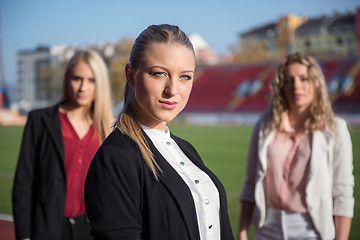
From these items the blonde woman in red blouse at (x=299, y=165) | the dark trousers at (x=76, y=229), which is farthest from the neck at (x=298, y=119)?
the dark trousers at (x=76, y=229)

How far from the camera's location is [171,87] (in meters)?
1.45

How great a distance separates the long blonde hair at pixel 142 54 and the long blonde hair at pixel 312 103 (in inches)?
55.0

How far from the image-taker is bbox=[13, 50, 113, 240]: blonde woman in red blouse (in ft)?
8.54

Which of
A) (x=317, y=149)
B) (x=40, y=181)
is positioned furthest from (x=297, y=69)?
(x=40, y=181)

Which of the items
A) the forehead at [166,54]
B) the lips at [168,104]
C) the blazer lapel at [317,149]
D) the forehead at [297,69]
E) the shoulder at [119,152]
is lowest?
the blazer lapel at [317,149]

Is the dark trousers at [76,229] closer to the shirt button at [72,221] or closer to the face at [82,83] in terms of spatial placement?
the shirt button at [72,221]

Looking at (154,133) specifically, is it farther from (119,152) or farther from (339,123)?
(339,123)

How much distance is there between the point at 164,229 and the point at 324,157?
1.51 meters

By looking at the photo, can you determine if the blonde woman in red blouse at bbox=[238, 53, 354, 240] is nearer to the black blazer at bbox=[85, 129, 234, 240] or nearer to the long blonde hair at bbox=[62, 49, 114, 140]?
the long blonde hair at bbox=[62, 49, 114, 140]

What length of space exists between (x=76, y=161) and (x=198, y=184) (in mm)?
1471

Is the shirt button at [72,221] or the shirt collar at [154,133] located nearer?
the shirt collar at [154,133]

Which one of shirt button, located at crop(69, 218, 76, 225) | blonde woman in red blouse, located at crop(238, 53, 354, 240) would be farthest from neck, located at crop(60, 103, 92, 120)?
blonde woman in red blouse, located at crop(238, 53, 354, 240)

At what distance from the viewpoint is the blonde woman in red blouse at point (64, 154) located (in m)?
2.60

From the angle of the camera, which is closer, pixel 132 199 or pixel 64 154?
pixel 132 199
